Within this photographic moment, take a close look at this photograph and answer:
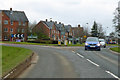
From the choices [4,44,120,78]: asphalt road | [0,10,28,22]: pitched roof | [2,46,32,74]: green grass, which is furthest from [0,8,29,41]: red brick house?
[4,44,120,78]: asphalt road

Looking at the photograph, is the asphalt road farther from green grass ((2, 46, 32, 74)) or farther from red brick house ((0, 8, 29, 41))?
red brick house ((0, 8, 29, 41))

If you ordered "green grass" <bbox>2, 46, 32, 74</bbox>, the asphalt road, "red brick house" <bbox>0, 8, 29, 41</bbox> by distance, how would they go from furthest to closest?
"red brick house" <bbox>0, 8, 29, 41</bbox>
"green grass" <bbox>2, 46, 32, 74</bbox>
the asphalt road

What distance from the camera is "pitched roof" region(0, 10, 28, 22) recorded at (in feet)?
252

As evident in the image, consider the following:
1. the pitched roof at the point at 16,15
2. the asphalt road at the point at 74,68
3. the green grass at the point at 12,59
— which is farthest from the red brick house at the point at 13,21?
the asphalt road at the point at 74,68

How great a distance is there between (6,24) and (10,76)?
6950cm

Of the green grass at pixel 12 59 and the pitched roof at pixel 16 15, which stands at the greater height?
the pitched roof at pixel 16 15

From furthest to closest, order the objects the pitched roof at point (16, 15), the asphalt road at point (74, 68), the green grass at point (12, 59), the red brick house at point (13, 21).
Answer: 1. the pitched roof at point (16, 15)
2. the red brick house at point (13, 21)
3. the green grass at point (12, 59)
4. the asphalt road at point (74, 68)

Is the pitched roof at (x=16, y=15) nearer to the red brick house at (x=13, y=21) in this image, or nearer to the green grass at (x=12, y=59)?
the red brick house at (x=13, y=21)

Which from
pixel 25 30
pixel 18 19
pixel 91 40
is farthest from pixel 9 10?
pixel 91 40

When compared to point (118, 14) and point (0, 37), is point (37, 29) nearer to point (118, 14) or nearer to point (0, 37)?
point (0, 37)

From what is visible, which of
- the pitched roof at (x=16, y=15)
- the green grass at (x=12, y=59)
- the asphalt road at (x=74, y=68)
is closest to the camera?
the asphalt road at (x=74, y=68)

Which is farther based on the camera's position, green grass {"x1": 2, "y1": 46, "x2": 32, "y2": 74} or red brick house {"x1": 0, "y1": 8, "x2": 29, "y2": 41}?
red brick house {"x1": 0, "y1": 8, "x2": 29, "y2": 41}

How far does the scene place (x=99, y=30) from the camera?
9356cm

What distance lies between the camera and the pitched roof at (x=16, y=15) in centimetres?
7681
